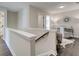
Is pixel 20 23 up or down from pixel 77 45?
up

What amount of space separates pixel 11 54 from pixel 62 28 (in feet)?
3.69

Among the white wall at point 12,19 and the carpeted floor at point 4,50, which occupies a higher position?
the white wall at point 12,19

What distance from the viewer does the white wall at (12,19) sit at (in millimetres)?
1673

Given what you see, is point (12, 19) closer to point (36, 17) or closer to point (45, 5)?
point (36, 17)

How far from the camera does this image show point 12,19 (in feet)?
5.54

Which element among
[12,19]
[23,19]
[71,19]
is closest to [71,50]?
[71,19]

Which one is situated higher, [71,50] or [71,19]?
[71,19]

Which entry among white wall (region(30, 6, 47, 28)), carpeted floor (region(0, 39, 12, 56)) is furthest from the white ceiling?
carpeted floor (region(0, 39, 12, 56))

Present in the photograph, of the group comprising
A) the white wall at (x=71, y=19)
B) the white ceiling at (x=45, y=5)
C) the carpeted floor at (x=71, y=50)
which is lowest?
the carpeted floor at (x=71, y=50)

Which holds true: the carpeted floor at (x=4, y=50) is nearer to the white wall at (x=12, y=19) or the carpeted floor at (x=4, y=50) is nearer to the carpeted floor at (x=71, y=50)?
the white wall at (x=12, y=19)

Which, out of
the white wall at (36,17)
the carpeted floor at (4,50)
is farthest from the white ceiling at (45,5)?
the carpeted floor at (4,50)

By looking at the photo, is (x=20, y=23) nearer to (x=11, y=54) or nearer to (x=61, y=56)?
(x=11, y=54)

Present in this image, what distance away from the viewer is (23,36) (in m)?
1.58

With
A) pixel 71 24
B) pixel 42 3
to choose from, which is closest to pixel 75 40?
pixel 71 24
